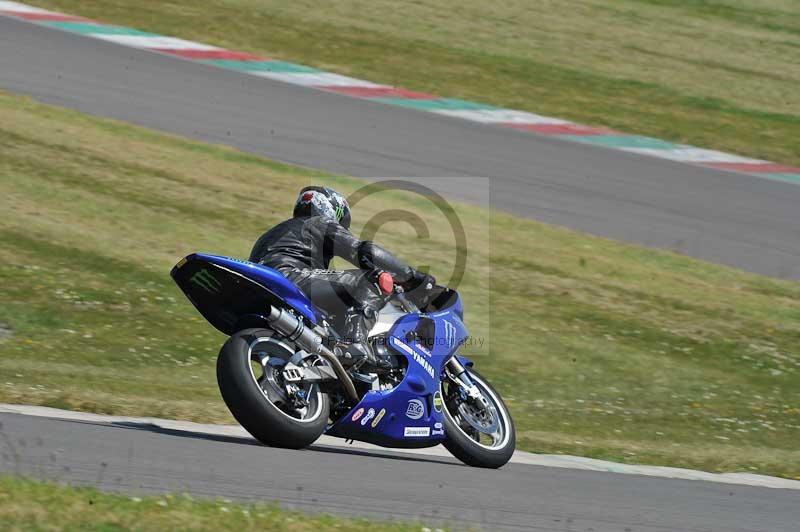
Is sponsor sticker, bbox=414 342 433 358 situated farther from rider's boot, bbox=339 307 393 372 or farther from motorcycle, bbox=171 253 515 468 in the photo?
rider's boot, bbox=339 307 393 372

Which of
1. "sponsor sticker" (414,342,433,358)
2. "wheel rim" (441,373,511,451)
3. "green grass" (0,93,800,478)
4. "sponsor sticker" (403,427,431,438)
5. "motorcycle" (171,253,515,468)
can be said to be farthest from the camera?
"green grass" (0,93,800,478)

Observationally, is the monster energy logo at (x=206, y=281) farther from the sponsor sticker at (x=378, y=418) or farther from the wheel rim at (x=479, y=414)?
the wheel rim at (x=479, y=414)

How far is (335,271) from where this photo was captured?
7859 millimetres

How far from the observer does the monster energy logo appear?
23.8 feet

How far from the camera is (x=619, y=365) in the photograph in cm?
1252

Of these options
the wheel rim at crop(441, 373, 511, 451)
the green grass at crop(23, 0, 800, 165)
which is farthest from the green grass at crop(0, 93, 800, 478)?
the green grass at crop(23, 0, 800, 165)

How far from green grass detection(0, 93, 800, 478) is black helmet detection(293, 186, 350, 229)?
1.94 meters

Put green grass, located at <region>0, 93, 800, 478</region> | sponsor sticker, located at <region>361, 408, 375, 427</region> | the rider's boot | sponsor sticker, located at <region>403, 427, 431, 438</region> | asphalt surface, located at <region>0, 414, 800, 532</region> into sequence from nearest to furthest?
asphalt surface, located at <region>0, 414, 800, 532</region>, sponsor sticker, located at <region>361, 408, 375, 427</region>, the rider's boot, sponsor sticker, located at <region>403, 427, 431, 438</region>, green grass, located at <region>0, 93, 800, 478</region>

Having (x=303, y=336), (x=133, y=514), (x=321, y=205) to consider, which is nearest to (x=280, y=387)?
(x=303, y=336)

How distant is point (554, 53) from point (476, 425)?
17565 mm

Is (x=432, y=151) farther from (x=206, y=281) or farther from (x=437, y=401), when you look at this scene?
(x=206, y=281)

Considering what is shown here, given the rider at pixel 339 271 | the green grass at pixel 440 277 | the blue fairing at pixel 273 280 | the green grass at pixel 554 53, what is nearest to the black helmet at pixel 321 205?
the rider at pixel 339 271

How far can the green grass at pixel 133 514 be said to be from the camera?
4.91 meters

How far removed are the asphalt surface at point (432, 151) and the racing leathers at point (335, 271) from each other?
345 inches
